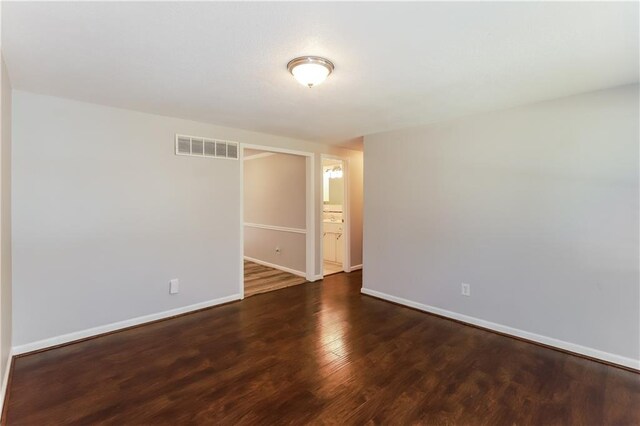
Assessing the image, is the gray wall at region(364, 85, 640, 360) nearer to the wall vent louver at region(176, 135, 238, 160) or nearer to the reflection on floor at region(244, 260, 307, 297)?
the reflection on floor at region(244, 260, 307, 297)

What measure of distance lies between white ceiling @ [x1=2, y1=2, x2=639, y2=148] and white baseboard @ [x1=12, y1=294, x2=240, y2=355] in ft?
7.16

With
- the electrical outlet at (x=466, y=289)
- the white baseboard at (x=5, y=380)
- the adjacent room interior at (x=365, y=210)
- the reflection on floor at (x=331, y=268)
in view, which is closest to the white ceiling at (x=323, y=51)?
the adjacent room interior at (x=365, y=210)

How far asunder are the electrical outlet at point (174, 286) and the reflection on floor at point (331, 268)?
2534mm

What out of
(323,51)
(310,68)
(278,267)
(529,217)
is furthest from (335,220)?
(323,51)

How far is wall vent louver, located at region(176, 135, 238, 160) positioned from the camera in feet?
11.4

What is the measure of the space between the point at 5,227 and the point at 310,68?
2463 mm

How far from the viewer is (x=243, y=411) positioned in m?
1.92

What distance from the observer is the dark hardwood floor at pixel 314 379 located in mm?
1889

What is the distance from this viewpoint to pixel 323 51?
186 cm

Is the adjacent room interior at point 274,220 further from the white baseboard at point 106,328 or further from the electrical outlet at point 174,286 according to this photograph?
Result: the electrical outlet at point 174,286

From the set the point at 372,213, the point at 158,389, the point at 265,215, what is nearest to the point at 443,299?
the point at 372,213

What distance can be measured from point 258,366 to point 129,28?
2.43 metres

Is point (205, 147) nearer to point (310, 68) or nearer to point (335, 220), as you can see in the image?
point (310, 68)

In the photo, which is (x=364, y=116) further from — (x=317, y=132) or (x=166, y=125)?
(x=166, y=125)
